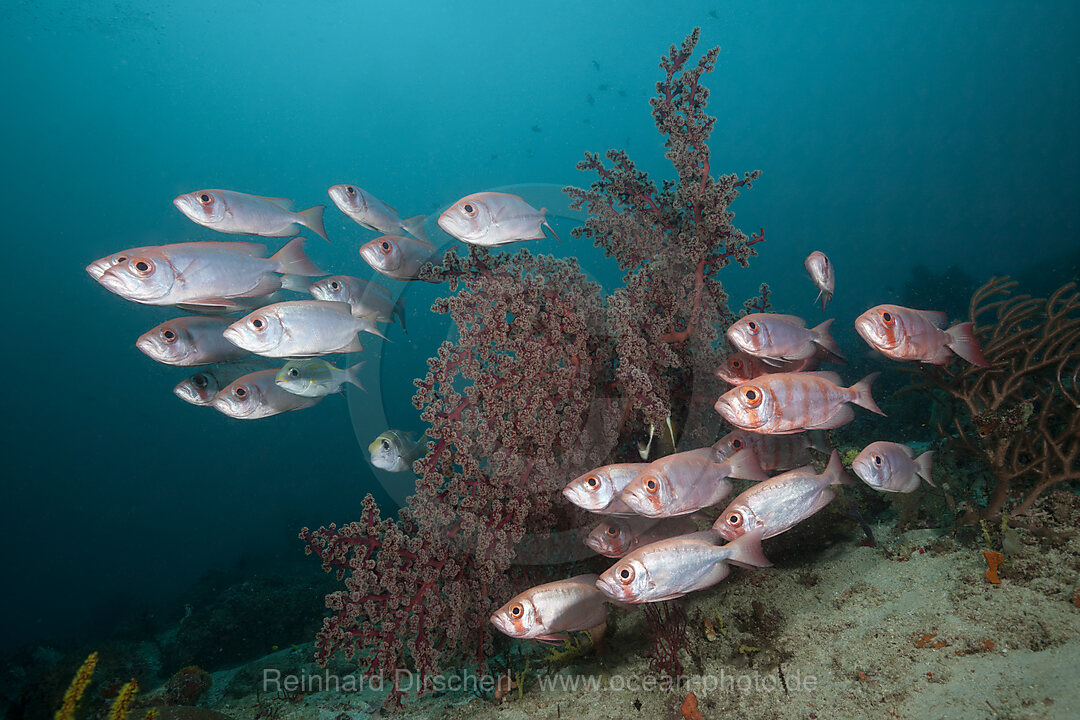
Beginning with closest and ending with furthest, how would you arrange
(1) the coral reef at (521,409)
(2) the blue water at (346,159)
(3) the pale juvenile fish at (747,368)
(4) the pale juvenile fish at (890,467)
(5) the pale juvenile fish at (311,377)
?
(4) the pale juvenile fish at (890,467)
(3) the pale juvenile fish at (747,368)
(1) the coral reef at (521,409)
(5) the pale juvenile fish at (311,377)
(2) the blue water at (346,159)

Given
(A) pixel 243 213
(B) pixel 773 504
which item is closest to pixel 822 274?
(B) pixel 773 504

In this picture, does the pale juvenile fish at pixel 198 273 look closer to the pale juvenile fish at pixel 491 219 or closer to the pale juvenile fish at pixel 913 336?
the pale juvenile fish at pixel 491 219

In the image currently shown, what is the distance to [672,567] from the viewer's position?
8.00 ft

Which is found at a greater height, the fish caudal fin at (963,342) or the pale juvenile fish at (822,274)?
→ the pale juvenile fish at (822,274)

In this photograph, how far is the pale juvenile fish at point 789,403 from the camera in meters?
2.48

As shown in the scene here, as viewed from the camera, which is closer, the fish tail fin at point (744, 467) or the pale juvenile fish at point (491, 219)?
the fish tail fin at point (744, 467)

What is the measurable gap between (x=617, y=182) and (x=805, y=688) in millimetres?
4495

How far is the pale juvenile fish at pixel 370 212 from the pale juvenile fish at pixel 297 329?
108 centimetres

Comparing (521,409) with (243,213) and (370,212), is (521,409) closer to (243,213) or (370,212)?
(370,212)

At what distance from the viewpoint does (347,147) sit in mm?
79500

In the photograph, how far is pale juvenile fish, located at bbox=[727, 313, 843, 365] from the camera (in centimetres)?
287

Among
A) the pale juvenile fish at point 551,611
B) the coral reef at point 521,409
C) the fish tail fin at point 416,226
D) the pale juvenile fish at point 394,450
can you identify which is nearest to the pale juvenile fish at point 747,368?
the coral reef at point 521,409

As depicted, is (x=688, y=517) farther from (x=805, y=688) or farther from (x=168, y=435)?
(x=168, y=435)

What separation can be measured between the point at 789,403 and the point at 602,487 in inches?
47.6
